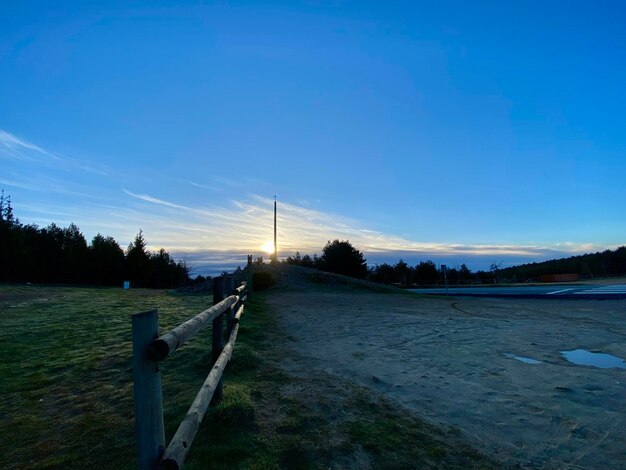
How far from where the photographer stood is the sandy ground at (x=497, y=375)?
10.9ft

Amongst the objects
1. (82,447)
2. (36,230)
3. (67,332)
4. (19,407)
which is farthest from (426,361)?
(36,230)

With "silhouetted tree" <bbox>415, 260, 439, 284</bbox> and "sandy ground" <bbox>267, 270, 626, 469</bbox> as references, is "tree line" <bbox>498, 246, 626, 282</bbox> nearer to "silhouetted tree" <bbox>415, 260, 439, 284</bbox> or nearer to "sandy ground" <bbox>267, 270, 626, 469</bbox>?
"silhouetted tree" <bbox>415, 260, 439, 284</bbox>

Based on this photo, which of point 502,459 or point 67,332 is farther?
point 67,332

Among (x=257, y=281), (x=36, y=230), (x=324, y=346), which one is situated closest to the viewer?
(x=324, y=346)

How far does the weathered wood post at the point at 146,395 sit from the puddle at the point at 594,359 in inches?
256

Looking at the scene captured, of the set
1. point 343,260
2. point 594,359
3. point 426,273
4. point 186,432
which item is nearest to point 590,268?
point 426,273

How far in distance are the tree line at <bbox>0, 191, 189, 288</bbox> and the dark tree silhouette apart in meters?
22.3

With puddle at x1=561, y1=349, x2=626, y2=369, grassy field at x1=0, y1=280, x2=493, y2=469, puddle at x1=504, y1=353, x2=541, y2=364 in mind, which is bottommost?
puddle at x1=561, y1=349, x2=626, y2=369

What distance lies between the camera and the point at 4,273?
35531 millimetres

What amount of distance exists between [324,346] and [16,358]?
513 centimetres

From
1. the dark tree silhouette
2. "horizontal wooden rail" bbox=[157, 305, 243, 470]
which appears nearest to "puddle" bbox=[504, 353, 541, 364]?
"horizontal wooden rail" bbox=[157, 305, 243, 470]

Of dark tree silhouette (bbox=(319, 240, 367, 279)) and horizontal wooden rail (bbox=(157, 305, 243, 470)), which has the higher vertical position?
dark tree silhouette (bbox=(319, 240, 367, 279))

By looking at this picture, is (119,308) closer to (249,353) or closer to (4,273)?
(249,353)

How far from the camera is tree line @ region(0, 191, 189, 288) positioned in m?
37.8
